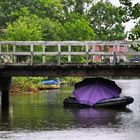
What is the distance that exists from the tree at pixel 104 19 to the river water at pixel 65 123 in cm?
8360

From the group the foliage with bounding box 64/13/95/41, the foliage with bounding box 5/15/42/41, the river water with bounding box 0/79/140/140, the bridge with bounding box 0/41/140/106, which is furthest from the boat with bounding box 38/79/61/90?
the bridge with bounding box 0/41/140/106

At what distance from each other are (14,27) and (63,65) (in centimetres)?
4044

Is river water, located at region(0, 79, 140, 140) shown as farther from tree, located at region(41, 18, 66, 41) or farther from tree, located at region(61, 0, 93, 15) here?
tree, located at region(61, 0, 93, 15)

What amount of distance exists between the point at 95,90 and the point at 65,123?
13926 mm

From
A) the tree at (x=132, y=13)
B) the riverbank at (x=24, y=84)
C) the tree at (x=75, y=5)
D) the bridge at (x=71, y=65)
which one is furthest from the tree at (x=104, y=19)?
the tree at (x=132, y=13)

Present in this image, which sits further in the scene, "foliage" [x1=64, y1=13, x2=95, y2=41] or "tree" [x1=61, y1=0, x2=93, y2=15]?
"tree" [x1=61, y1=0, x2=93, y2=15]

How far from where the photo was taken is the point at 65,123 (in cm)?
4084

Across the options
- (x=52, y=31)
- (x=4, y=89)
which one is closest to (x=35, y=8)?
(x=52, y=31)

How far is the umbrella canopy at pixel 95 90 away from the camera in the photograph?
5416 centimetres

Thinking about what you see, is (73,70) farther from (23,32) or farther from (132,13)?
(23,32)

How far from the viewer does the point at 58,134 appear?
116 feet

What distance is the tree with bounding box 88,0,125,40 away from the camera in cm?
13800

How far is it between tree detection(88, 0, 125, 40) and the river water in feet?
274

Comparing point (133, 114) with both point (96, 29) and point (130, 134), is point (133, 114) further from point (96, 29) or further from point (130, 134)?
point (96, 29)
